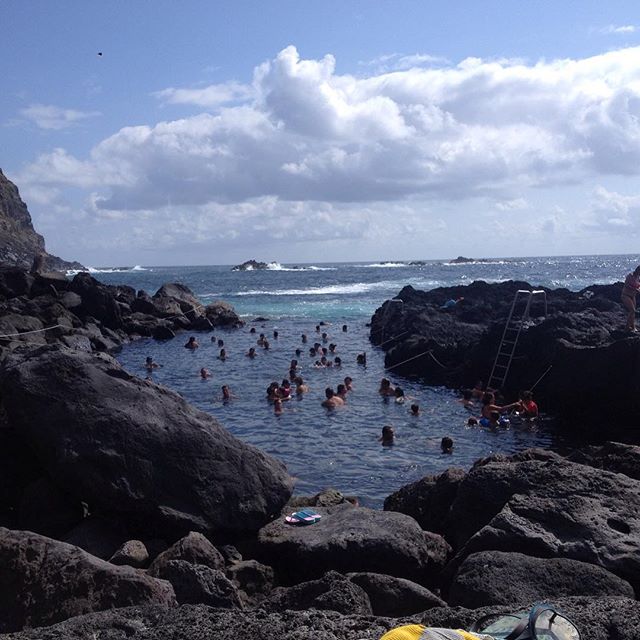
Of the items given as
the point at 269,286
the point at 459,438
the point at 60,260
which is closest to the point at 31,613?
the point at 459,438

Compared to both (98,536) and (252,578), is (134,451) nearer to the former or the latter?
(98,536)

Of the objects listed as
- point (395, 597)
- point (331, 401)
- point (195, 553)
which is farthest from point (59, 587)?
point (331, 401)

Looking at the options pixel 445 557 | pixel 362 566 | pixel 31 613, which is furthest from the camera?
pixel 445 557

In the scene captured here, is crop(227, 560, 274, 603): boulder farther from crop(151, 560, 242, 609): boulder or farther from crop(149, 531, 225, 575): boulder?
crop(151, 560, 242, 609): boulder

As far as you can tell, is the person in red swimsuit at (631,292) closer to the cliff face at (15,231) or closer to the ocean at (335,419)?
the ocean at (335,419)

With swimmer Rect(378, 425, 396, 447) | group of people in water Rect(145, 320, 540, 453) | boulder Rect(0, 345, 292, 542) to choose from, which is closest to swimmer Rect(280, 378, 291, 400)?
group of people in water Rect(145, 320, 540, 453)

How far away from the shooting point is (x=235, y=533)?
859 centimetres

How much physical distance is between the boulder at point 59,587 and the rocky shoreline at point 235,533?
13 millimetres

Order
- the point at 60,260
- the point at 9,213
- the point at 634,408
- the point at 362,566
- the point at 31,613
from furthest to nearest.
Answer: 1. the point at 60,260
2. the point at 9,213
3. the point at 634,408
4. the point at 362,566
5. the point at 31,613

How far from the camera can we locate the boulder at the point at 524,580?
5.81 meters

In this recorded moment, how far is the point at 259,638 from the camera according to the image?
165 inches

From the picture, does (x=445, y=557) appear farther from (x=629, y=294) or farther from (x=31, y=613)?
(x=629, y=294)

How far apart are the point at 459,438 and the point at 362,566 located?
9.76m

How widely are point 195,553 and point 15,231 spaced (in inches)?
5176
